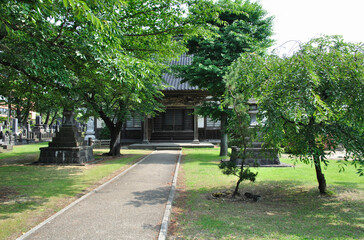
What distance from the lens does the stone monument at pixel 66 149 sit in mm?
12156

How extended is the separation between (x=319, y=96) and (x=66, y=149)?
1119cm

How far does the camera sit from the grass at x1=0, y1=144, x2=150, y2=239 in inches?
186

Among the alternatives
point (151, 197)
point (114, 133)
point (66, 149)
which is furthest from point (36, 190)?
point (114, 133)

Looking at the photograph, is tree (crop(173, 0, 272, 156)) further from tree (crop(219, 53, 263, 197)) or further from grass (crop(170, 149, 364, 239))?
tree (crop(219, 53, 263, 197))

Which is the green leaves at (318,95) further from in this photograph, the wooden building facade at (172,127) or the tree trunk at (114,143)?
the wooden building facade at (172,127)

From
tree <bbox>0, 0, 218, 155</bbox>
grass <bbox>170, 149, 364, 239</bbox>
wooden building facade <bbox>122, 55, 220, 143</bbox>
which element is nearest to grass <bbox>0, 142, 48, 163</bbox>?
tree <bbox>0, 0, 218, 155</bbox>

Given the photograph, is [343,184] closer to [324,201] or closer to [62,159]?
[324,201]

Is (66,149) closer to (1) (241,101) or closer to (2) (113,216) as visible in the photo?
(2) (113,216)

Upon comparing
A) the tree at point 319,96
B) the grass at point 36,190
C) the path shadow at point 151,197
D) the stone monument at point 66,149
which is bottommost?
the path shadow at point 151,197

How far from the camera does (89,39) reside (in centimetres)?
635

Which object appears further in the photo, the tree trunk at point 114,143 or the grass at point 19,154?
the tree trunk at point 114,143

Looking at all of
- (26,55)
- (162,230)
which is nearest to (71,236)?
(162,230)

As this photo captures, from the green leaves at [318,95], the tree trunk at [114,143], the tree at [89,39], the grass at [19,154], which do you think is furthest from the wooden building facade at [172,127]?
the green leaves at [318,95]

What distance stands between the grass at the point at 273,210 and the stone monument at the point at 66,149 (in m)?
6.21
